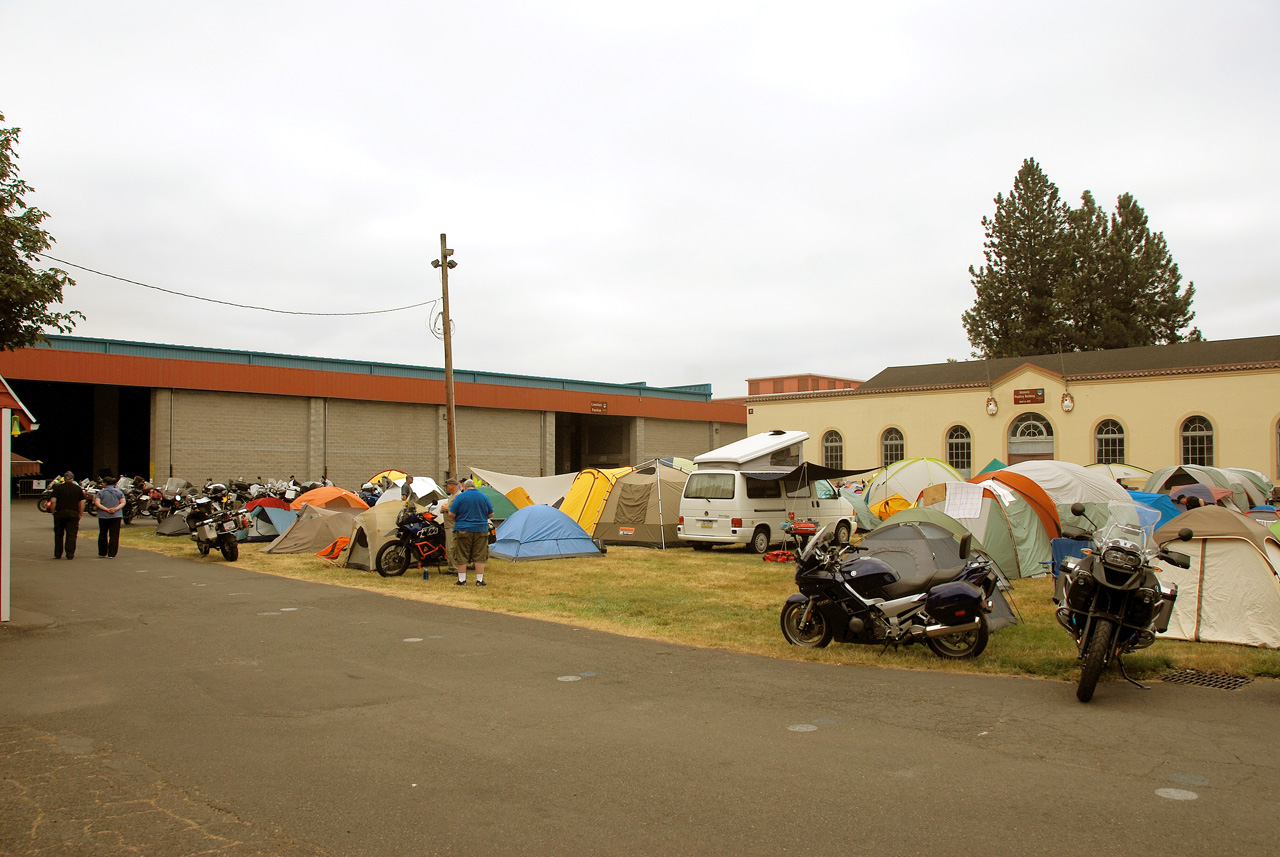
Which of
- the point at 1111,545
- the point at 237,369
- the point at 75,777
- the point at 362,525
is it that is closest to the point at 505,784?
the point at 75,777

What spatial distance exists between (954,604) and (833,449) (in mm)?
35711

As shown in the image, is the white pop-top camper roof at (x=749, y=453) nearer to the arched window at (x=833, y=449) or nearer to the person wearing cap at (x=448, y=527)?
the person wearing cap at (x=448, y=527)

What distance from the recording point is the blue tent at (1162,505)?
60.7 feet

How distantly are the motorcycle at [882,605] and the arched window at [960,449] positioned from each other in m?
32.1

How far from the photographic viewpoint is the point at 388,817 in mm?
4324

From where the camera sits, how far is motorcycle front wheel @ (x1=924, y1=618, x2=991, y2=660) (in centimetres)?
834

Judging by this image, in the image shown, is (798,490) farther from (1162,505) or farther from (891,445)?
(891,445)

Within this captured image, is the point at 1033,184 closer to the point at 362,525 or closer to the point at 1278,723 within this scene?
the point at 362,525

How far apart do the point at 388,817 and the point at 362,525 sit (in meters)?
12.1

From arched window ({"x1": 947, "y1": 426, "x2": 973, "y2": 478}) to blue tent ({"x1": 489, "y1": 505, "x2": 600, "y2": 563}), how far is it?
25.5m

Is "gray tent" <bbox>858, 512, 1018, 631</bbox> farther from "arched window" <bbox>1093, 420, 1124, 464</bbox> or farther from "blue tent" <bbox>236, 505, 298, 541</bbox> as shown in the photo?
"arched window" <bbox>1093, 420, 1124, 464</bbox>

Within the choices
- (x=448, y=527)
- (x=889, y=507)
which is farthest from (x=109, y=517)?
(x=889, y=507)

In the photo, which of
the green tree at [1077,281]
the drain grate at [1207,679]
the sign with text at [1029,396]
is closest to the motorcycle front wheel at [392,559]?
the drain grate at [1207,679]

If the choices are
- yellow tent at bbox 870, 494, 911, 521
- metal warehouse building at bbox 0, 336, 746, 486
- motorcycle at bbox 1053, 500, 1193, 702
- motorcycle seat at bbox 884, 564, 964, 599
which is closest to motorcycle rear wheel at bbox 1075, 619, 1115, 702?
motorcycle at bbox 1053, 500, 1193, 702
